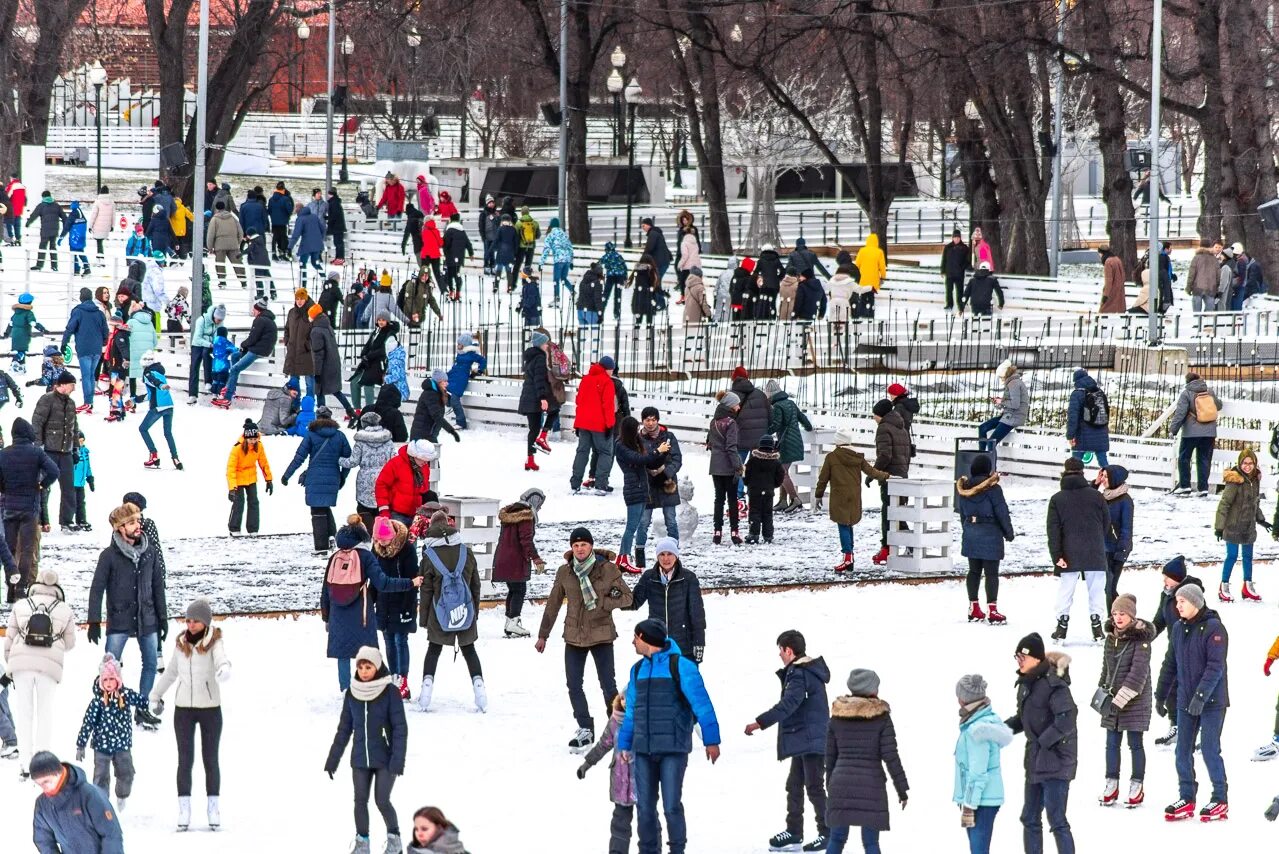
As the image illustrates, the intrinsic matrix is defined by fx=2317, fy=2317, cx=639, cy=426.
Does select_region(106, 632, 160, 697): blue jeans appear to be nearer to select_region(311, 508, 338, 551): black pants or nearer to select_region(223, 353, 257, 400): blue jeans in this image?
select_region(311, 508, 338, 551): black pants

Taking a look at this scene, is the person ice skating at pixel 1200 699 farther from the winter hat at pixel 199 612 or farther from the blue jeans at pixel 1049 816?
the winter hat at pixel 199 612

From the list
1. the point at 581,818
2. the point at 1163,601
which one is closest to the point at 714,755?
the point at 581,818

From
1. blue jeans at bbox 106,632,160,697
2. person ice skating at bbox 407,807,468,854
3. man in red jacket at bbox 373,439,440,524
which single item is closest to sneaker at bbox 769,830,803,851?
person ice skating at bbox 407,807,468,854

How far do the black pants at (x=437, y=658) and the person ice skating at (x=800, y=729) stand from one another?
3.21m

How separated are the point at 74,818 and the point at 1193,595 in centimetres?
589

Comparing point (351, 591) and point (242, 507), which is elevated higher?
point (242, 507)

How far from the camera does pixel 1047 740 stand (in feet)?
36.1

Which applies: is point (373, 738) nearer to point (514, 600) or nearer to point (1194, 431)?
point (514, 600)

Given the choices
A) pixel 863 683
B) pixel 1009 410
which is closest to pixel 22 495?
pixel 863 683

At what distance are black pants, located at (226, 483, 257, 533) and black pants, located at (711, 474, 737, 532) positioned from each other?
4077 mm

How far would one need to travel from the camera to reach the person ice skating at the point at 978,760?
10.7 m

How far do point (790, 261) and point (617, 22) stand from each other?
12542 mm

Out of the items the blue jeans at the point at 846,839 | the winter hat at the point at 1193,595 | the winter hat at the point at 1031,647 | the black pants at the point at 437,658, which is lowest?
the blue jeans at the point at 846,839

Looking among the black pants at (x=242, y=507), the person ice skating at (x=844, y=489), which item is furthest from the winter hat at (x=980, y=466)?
the black pants at (x=242, y=507)
